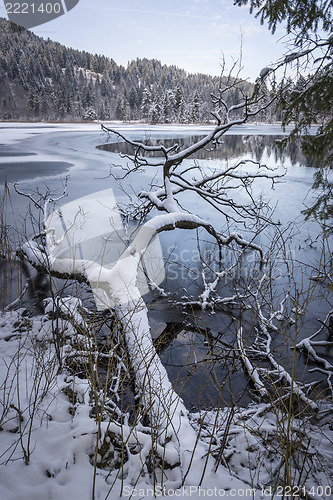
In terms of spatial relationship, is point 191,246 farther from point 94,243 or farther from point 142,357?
point 142,357

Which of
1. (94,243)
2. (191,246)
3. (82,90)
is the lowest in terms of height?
(191,246)

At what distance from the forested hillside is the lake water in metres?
24.2

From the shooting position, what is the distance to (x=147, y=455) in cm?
200

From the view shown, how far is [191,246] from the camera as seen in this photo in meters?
7.98

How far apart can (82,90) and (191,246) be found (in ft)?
239

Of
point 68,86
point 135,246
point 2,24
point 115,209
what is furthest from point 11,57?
point 135,246

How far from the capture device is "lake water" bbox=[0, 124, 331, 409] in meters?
3.71

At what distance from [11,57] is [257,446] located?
315 ft

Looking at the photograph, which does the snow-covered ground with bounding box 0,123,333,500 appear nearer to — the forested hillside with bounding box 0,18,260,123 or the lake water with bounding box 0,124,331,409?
the lake water with bounding box 0,124,331,409

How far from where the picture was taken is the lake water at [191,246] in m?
3.71

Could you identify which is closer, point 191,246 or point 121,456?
point 121,456

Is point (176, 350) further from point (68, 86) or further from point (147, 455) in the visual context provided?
point (68, 86)

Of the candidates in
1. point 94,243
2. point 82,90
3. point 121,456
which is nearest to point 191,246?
point 94,243

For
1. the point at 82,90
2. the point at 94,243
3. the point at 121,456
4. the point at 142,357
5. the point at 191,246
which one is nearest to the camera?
the point at 121,456
